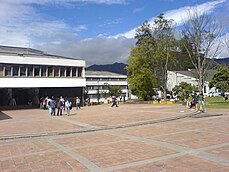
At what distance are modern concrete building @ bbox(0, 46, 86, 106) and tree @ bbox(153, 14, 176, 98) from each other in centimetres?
1263

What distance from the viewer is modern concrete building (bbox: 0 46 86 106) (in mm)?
32250

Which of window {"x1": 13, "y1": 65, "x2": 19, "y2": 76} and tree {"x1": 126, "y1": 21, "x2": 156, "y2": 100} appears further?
tree {"x1": 126, "y1": 21, "x2": 156, "y2": 100}

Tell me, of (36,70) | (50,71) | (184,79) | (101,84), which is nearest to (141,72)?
(50,71)

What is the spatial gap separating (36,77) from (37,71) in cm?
100

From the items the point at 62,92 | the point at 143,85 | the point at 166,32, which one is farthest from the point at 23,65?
the point at 166,32

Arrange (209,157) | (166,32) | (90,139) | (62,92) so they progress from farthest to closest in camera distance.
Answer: (166,32) → (62,92) → (90,139) → (209,157)

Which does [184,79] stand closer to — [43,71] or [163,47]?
[163,47]

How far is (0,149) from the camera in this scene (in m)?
8.27

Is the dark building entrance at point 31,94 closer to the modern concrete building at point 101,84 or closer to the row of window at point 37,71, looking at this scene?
the row of window at point 37,71

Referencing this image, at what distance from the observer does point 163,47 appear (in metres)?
41.1

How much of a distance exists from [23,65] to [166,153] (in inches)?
1180

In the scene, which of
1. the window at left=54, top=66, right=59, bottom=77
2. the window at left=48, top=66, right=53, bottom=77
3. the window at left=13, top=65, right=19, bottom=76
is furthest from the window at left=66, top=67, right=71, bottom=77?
the window at left=13, top=65, right=19, bottom=76

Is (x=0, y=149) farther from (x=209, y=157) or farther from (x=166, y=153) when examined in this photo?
(x=209, y=157)

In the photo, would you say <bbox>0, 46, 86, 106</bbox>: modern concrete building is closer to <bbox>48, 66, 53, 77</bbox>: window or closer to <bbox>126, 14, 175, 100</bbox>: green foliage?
<bbox>48, 66, 53, 77</bbox>: window
